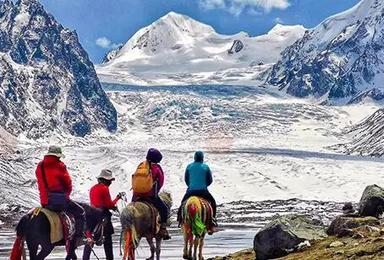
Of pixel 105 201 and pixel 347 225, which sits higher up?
pixel 105 201

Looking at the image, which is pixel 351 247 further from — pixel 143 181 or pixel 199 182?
pixel 143 181

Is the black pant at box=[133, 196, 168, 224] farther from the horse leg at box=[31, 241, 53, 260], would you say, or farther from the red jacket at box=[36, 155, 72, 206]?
the horse leg at box=[31, 241, 53, 260]

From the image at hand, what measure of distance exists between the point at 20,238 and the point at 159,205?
4411 mm

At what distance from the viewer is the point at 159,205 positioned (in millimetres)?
20094

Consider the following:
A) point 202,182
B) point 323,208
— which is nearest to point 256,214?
point 323,208

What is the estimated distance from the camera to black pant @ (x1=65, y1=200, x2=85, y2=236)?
18.4 meters

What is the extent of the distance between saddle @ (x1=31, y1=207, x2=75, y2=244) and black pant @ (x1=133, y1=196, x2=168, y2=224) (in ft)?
7.93

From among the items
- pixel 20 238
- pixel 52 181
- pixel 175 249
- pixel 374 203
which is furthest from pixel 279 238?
pixel 175 249

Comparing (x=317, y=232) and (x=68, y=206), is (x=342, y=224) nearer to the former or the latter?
(x=317, y=232)

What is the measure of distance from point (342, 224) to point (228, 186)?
521ft

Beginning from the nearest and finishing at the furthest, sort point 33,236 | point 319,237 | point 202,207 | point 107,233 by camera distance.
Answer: point 33,236
point 319,237
point 107,233
point 202,207

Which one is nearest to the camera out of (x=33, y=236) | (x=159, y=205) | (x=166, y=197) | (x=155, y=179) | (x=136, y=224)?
(x=33, y=236)

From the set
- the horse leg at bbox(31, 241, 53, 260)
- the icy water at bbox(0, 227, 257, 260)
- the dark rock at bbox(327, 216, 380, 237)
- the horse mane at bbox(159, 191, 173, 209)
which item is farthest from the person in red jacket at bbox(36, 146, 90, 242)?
the icy water at bbox(0, 227, 257, 260)

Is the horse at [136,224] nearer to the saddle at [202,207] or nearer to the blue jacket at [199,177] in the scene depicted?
the saddle at [202,207]
